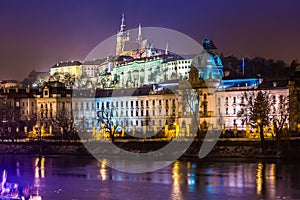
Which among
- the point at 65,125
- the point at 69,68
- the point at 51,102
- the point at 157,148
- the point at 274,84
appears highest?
the point at 69,68

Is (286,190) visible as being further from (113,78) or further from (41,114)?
(113,78)

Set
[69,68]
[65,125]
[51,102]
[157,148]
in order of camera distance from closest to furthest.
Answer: [157,148]
[65,125]
[51,102]
[69,68]

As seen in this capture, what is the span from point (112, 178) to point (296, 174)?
1288 centimetres

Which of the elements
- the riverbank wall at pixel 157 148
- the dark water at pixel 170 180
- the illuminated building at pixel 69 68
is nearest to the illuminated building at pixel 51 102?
the riverbank wall at pixel 157 148

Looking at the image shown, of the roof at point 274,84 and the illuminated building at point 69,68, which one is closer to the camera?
the roof at point 274,84

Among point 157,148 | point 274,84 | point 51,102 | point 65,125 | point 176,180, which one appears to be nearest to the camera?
point 176,180

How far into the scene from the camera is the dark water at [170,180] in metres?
42.3

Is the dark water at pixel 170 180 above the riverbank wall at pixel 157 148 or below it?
below

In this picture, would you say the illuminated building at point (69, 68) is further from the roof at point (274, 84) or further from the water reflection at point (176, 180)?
the water reflection at point (176, 180)

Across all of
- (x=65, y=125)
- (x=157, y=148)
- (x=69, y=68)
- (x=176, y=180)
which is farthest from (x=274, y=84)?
(x=69, y=68)

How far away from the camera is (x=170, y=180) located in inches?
1950

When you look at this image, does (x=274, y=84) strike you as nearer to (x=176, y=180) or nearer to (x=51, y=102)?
(x=51, y=102)

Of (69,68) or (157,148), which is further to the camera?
(69,68)

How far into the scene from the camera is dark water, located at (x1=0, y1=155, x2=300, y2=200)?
42.3m
